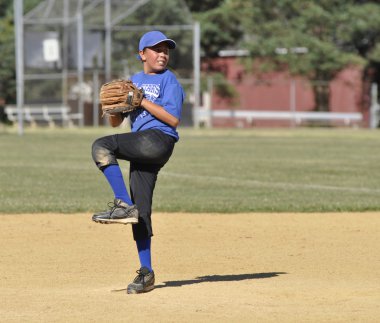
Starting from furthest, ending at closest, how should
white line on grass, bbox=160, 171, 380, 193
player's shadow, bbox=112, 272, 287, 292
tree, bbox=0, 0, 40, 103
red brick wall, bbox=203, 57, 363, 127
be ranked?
tree, bbox=0, 0, 40, 103, red brick wall, bbox=203, 57, 363, 127, white line on grass, bbox=160, 171, 380, 193, player's shadow, bbox=112, 272, 287, 292

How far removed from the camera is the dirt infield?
246 inches

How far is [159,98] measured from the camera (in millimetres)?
6945

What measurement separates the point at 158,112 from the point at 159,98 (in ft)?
0.58

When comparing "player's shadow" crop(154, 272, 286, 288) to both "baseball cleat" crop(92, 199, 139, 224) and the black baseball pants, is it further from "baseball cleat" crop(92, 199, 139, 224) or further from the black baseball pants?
"baseball cleat" crop(92, 199, 139, 224)

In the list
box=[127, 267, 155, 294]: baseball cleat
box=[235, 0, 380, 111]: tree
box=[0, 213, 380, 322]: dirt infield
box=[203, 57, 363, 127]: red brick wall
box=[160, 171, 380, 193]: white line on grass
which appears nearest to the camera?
box=[0, 213, 380, 322]: dirt infield

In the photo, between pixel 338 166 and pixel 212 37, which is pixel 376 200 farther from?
pixel 212 37

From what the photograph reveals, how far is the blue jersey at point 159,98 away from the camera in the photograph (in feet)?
22.6

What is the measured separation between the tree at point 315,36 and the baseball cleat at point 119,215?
118ft

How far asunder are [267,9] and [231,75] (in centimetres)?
378

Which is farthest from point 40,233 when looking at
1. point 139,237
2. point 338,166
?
point 338,166

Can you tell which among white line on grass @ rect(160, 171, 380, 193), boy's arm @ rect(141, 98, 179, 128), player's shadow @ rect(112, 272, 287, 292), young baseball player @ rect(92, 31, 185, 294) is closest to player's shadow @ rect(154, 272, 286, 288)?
player's shadow @ rect(112, 272, 287, 292)

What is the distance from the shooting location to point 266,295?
22.4 ft

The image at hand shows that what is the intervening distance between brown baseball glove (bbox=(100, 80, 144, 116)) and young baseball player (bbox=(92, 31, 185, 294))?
10cm

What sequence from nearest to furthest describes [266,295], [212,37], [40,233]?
[266,295] → [40,233] → [212,37]
